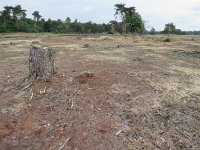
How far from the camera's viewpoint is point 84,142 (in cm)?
701

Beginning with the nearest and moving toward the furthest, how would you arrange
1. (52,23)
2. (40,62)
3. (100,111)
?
(100,111) < (40,62) < (52,23)

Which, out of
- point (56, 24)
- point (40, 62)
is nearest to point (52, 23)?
point (56, 24)

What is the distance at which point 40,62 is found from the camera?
9.44 metres

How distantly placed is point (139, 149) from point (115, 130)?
0.74m

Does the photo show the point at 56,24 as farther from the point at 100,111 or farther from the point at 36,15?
the point at 100,111

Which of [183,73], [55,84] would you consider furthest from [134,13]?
[55,84]

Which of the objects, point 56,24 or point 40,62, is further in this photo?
point 56,24

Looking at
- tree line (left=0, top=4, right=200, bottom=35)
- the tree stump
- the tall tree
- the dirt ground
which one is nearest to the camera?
the dirt ground

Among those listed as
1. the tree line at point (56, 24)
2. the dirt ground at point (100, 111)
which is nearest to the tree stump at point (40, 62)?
the dirt ground at point (100, 111)

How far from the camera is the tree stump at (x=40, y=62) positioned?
938cm

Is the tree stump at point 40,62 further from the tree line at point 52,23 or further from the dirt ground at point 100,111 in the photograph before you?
the tree line at point 52,23

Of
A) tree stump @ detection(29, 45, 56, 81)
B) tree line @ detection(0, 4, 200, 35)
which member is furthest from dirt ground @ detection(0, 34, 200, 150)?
tree line @ detection(0, 4, 200, 35)

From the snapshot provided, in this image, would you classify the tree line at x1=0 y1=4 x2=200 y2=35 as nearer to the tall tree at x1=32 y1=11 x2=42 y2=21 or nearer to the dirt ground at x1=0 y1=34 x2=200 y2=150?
the tall tree at x1=32 y1=11 x2=42 y2=21

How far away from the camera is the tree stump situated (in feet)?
30.8
